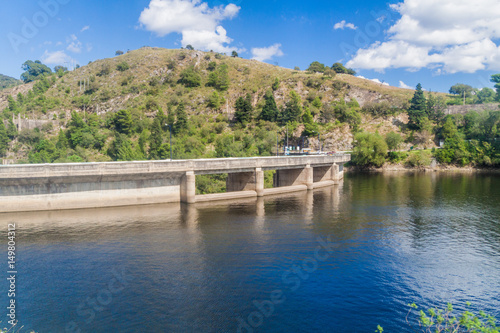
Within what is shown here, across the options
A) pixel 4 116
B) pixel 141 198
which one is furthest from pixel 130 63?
pixel 141 198

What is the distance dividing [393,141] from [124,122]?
3962 inches

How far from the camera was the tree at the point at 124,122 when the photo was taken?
127m

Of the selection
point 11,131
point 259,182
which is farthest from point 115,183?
point 11,131

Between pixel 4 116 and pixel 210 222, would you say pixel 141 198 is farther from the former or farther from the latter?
pixel 4 116

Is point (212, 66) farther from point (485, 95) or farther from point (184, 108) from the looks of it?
point (485, 95)

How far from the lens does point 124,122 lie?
12688cm

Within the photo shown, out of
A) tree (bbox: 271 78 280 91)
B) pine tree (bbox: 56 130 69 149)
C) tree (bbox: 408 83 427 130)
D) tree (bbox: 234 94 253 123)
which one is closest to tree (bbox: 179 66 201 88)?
tree (bbox: 234 94 253 123)

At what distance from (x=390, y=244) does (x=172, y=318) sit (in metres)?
24.9

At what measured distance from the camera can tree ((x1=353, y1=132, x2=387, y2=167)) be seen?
374 feet

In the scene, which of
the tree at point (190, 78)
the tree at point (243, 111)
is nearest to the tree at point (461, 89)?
the tree at point (243, 111)

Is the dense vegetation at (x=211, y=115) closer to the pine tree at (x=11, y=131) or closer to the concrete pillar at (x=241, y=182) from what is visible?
the pine tree at (x=11, y=131)

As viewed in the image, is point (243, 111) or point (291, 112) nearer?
point (291, 112)

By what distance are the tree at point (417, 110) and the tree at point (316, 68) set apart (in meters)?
61.8

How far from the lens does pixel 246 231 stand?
40625 mm
